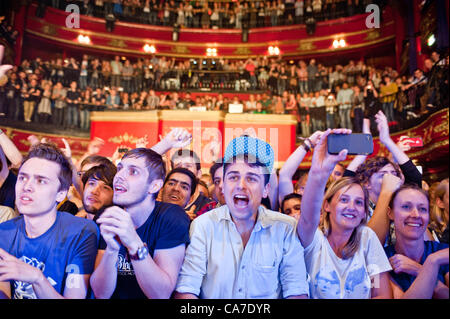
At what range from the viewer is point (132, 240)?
146 cm

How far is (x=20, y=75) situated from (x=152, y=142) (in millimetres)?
4079

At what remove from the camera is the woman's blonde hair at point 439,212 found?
5.35ft

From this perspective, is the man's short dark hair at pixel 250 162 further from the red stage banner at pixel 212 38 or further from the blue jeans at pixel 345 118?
the red stage banner at pixel 212 38

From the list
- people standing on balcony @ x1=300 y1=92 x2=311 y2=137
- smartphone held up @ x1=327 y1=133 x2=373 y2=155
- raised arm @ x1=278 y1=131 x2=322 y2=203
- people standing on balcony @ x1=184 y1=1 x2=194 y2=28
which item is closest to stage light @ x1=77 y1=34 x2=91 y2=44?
people standing on balcony @ x1=184 y1=1 x2=194 y2=28

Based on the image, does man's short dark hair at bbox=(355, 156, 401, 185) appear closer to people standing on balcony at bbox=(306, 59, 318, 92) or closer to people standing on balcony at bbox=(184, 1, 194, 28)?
people standing on balcony at bbox=(306, 59, 318, 92)

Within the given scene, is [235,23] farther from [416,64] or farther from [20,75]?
[20,75]

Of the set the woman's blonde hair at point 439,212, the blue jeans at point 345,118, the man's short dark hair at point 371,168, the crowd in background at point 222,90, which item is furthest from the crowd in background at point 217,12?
the woman's blonde hair at point 439,212

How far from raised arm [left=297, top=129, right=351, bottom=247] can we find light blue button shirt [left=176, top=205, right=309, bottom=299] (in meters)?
0.15

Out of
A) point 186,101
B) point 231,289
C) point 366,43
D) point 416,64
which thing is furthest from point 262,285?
point 366,43

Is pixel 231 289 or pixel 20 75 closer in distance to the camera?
pixel 231 289

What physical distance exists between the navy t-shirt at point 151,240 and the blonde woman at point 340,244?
58cm

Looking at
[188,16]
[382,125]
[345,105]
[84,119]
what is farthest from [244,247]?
[188,16]

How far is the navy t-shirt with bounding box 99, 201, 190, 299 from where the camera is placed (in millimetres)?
1697

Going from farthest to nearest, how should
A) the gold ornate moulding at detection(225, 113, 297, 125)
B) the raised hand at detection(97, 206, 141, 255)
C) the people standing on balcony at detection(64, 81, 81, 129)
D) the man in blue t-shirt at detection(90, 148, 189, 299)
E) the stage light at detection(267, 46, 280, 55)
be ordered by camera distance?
the stage light at detection(267, 46, 280, 55), the people standing on balcony at detection(64, 81, 81, 129), the gold ornate moulding at detection(225, 113, 297, 125), the man in blue t-shirt at detection(90, 148, 189, 299), the raised hand at detection(97, 206, 141, 255)
